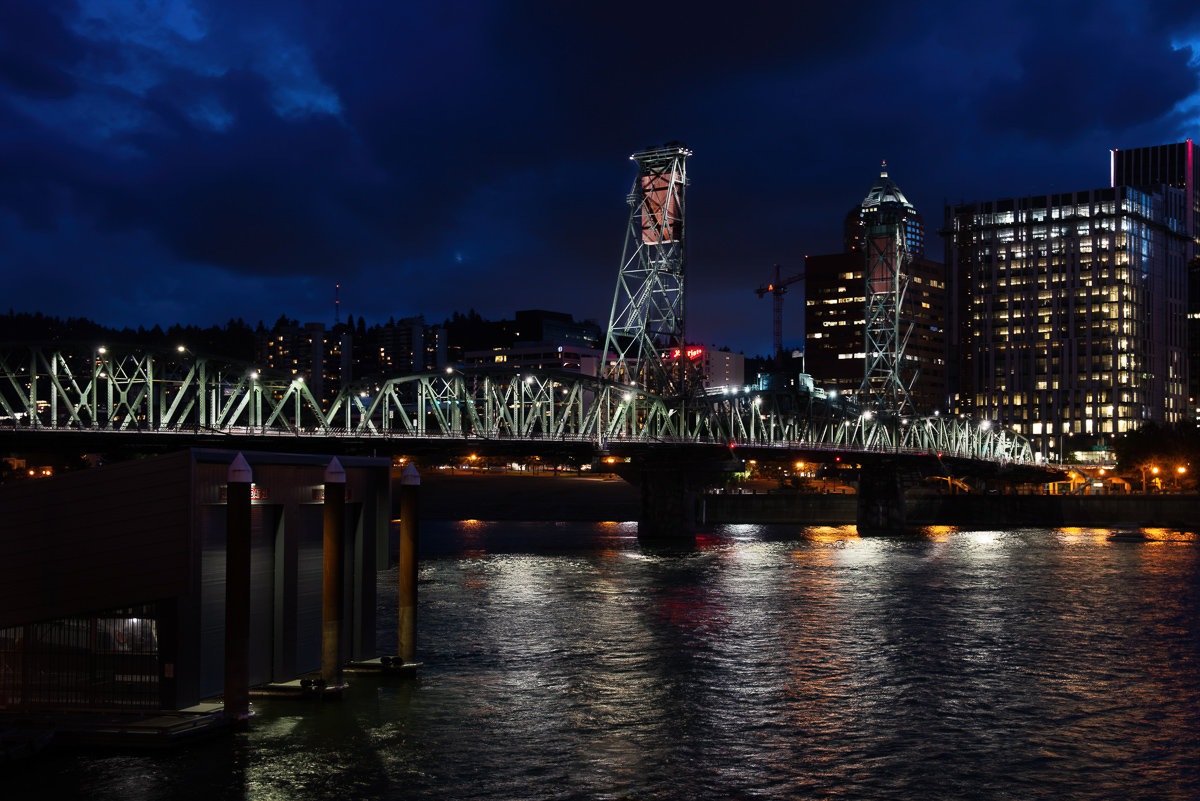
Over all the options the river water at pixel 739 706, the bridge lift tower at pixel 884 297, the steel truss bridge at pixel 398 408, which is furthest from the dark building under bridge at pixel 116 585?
the bridge lift tower at pixel 884 297

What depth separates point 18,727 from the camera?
28.1 metres

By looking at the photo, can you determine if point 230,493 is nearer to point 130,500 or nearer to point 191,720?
point 130,500

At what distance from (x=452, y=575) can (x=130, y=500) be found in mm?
53790

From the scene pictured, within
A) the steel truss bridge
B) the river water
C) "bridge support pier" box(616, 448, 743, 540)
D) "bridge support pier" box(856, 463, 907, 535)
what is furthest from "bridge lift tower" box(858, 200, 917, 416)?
the river water

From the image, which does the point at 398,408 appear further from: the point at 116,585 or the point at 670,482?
the point at 116,585

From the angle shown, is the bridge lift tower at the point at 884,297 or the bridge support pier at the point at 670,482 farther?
the bridge lift tower at the point at 884,297

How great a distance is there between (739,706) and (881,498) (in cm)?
13305

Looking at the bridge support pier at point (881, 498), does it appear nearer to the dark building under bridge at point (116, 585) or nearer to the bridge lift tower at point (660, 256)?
the bridge lift tower at point (660, 256)

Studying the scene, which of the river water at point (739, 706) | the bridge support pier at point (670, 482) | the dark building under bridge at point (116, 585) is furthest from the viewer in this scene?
the bridge support pier at point (670, 482)

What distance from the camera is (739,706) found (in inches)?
1464

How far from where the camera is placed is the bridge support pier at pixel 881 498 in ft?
535

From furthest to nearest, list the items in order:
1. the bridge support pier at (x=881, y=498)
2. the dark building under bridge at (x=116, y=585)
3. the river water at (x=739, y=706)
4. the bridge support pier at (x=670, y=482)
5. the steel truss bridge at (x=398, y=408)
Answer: the bridge support pier at (x=881, y=498) < the bridge support pier at (x=670, y=482) < the steel truss bridge at (x=398, y=408) < the dark building under bridge at (x=116, y=585) < the river water at (x=739, y=706)

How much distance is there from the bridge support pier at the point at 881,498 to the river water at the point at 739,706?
289ft

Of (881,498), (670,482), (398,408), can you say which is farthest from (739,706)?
(881,498)
